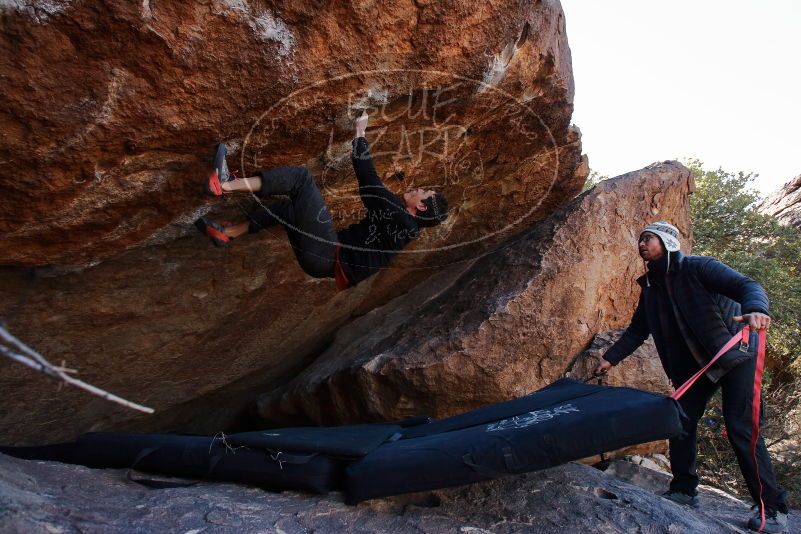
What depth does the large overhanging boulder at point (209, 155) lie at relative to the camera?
3.21 metres

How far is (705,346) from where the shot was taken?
3.78m

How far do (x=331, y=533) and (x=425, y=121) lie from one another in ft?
10.0

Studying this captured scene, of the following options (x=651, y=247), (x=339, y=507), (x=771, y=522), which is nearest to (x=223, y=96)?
(x=339, y=507)

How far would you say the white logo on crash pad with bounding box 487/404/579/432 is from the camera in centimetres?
313

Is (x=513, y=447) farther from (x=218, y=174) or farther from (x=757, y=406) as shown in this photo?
(x=218, y=174)

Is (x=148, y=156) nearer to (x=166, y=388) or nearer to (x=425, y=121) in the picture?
(x=425, y=121)

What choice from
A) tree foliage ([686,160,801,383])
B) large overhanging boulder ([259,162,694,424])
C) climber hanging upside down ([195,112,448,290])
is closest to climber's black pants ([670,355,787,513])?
large overhanging boulder ([259,162,694,424])

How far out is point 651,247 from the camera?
4.04 metres

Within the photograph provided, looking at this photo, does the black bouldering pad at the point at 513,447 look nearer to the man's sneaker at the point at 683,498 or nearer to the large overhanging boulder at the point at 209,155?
the man's sneaker at the point at 683,498

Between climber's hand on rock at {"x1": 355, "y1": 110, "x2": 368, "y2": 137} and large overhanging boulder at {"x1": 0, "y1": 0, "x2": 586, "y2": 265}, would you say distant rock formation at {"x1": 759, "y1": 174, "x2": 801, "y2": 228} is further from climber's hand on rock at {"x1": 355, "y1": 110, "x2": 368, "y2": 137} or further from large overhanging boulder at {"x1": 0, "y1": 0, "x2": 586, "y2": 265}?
climber's hand on rock at {"x1": 355, "y1": 110, "x2": 368, "y2": 137}

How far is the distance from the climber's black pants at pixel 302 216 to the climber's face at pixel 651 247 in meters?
2.09

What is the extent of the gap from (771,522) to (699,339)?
1.11 meters

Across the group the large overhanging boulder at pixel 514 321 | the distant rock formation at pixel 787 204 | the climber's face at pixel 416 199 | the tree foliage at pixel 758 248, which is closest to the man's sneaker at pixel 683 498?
the large overhanging boulder at pixel 514 321

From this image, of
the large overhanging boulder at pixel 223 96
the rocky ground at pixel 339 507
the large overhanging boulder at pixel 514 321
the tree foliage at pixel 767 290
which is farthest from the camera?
the tree foliage at pixel 767 290
